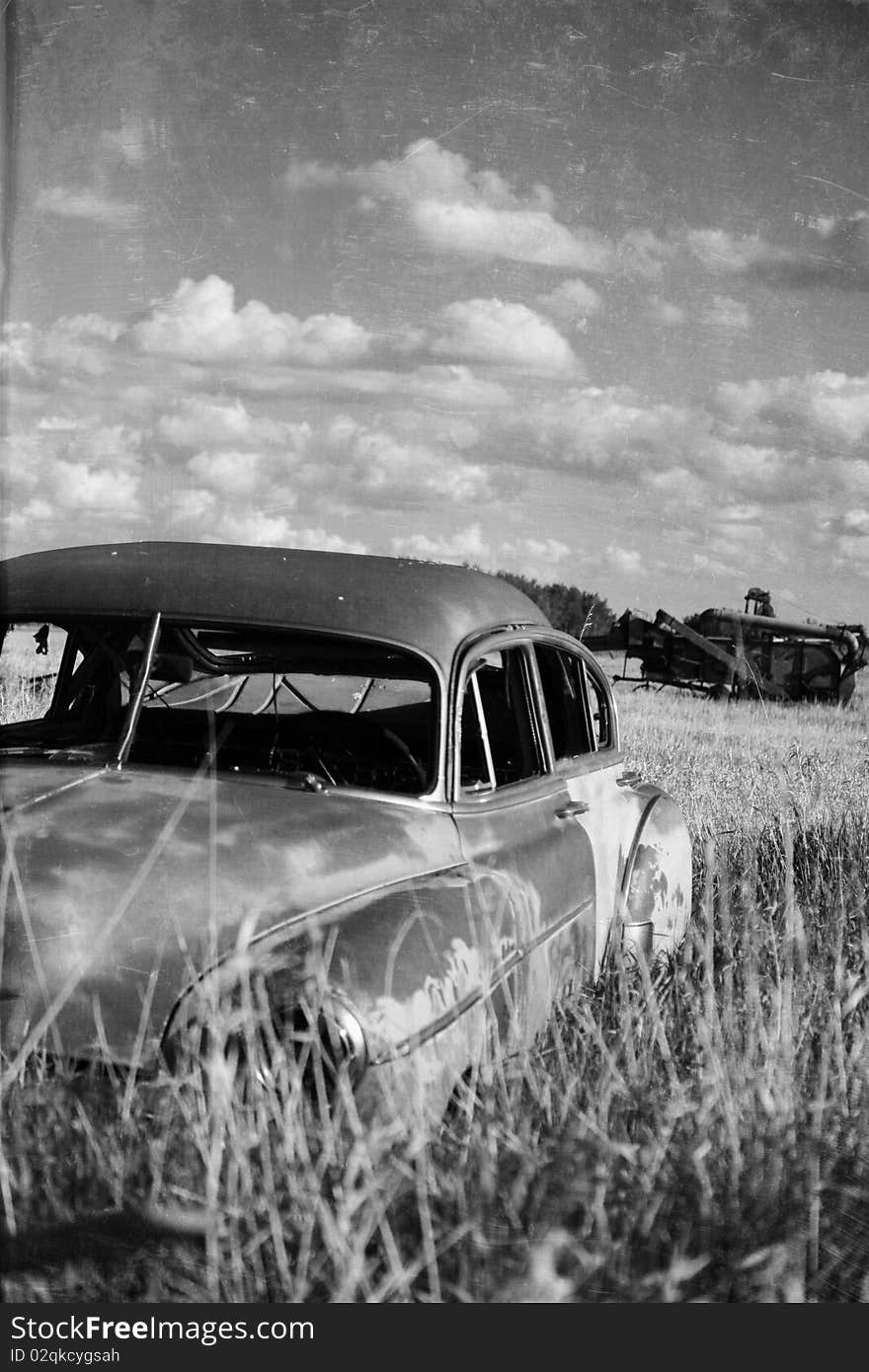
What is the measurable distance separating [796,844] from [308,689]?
2.99 m

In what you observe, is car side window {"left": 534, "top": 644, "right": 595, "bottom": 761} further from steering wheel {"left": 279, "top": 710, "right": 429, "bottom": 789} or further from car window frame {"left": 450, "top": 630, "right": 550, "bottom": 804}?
steering wheel {"left": 279, "top": 710, "right": 429, "bottom": 789}

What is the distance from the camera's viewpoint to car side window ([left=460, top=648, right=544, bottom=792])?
12.6 feet

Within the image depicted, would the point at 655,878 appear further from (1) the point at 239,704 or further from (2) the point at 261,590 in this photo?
(2) the point at 261,590

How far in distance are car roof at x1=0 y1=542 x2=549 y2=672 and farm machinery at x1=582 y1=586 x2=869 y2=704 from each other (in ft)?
69.5

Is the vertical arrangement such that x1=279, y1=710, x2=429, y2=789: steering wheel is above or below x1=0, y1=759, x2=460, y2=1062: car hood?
above

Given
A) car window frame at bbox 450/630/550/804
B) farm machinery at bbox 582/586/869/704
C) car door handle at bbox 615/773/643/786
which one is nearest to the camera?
car window frame at bbox 450/630/550/804

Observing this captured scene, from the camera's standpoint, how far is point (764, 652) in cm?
2538

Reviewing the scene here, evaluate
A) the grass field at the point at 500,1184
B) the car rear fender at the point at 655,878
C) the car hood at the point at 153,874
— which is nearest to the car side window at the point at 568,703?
the car rear fender at the point at 655,878

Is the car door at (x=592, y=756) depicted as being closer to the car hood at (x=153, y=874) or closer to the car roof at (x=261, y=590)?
the car roof at (x=261, y=590)

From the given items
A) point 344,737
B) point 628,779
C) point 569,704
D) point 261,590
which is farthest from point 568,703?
point 261,590

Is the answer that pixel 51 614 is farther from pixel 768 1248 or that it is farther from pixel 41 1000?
pixel 768 1248

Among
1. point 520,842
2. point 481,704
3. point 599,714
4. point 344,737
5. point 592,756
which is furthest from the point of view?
point 599,714

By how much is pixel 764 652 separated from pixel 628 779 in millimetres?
21346

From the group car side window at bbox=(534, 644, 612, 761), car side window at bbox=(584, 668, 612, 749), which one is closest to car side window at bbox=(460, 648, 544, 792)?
car side window at bbox=(534, 644, 612, 761)
